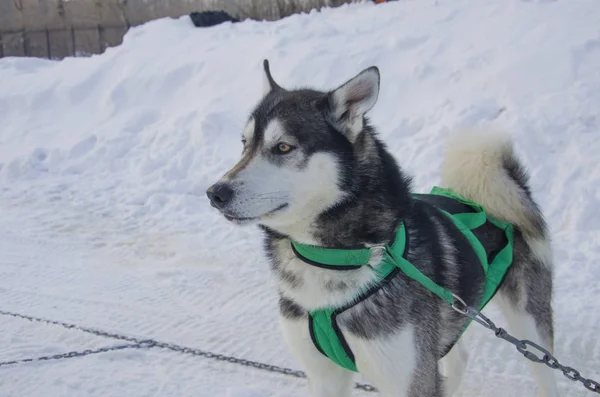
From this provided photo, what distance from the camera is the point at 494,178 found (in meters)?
2.85

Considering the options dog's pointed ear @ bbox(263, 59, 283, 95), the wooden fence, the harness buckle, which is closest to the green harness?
the harness buckle

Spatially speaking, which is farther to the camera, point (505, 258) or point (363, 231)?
point (505, 258)

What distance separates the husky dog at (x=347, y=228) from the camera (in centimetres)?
218

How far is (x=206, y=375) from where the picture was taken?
3.23 meters

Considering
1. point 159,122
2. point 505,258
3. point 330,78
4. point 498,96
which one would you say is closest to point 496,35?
point 498,96

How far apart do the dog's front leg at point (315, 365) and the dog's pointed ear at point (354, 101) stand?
73 cm

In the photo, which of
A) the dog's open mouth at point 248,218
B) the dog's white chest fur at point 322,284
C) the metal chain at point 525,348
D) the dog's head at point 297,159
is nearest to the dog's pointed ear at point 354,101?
the dog's head at point 297,159

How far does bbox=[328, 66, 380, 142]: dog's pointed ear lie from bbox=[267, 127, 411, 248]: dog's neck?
0.06m

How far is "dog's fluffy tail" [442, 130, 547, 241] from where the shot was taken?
2.80m

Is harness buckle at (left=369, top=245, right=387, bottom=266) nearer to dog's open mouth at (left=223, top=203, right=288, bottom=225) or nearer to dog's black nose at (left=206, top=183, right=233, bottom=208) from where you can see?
dog's open mouth at (left=223, top=203, right=288, bottom=225)

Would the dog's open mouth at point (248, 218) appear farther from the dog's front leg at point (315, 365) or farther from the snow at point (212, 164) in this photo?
the snow at point (212, 164)

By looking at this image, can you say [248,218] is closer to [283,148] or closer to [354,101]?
[283,148]

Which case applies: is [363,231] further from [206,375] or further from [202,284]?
[202,284]

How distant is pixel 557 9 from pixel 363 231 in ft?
19.8
